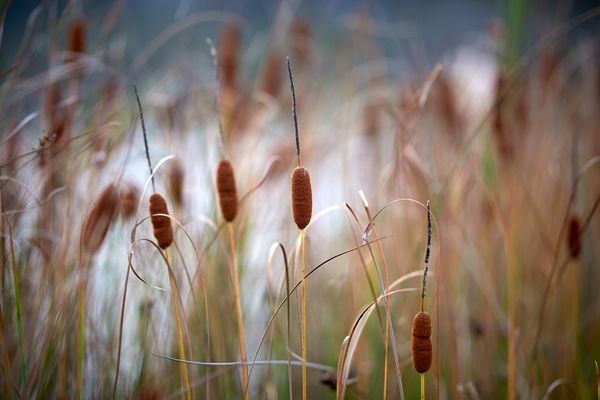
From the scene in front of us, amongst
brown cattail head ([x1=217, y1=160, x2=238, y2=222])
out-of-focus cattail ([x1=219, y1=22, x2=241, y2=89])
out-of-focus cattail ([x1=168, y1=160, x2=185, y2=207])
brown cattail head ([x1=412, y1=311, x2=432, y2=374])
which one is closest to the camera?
brown cattail head ([x1=412, y1=311, x2=432, y2=374])

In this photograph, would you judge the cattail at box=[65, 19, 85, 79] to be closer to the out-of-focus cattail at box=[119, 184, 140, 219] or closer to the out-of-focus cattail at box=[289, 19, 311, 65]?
the out-of-focus cattail at box=[119, 184, 140, 219]

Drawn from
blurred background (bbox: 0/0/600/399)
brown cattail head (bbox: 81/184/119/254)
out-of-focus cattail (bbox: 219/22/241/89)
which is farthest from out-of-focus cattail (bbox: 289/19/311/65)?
brown cattail head (bbox: 81/184/119/254)

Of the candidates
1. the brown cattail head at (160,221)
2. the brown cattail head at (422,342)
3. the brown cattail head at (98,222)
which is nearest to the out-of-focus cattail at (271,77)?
the brown cattail head at (98,222)

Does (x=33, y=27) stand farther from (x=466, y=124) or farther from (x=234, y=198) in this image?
(x=466, y=124)

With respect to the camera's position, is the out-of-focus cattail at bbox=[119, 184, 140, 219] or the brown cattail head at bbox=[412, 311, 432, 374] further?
the out-of-focus cattail at bbox=[119, 184, 140, 219]

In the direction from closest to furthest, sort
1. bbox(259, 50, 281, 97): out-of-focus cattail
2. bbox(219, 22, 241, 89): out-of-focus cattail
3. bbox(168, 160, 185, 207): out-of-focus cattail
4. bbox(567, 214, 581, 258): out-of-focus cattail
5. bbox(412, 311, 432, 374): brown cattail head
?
bbox(412, 311, 432, 374): brown cattail head, bbox(567, 214, 581, 258): out-of-focus cattail, bbox(168, 160, 185, 207): out-of-focus cattail, bbox(219, 22, 241, 89): out-of-focus cattail, bbox(259, 50, 281, 97): out-of-focus cattail

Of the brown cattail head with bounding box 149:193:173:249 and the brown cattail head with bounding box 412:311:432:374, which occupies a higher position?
the brown cattail head with bounding box 149:193:173:249

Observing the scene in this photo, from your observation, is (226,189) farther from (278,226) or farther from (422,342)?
(278,226)

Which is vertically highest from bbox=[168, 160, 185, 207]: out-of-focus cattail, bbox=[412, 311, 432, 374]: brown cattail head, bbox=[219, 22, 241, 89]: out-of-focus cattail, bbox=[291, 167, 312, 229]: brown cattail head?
bbox=[219, 22, 241, 89]: out-of-focus cattail
